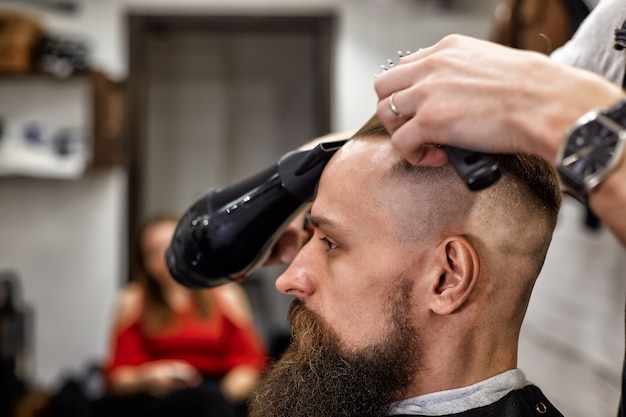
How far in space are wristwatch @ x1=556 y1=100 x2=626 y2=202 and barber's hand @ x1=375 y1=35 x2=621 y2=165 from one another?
1cm

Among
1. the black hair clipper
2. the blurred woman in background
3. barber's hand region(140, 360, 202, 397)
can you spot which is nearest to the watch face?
the black hair clipper

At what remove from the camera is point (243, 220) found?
1.06 metres

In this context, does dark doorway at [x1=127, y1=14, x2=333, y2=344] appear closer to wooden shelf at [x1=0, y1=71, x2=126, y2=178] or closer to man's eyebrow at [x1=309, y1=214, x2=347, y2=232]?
wooden shelf at [x1=0, y1=71, x2=126, y2=178]

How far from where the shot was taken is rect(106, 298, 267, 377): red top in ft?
11.6

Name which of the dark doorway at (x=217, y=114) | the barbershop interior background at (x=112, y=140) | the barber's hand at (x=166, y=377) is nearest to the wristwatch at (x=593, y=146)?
the barbershop interior background at (x=112, y=140)

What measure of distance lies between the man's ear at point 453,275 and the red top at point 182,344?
8.90 ft

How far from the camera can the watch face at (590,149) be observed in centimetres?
59

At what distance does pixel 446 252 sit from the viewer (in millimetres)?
944

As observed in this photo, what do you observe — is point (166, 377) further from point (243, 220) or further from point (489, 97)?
point (489, 97)

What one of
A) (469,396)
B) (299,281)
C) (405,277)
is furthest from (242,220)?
(469,396)

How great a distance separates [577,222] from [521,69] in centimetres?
254

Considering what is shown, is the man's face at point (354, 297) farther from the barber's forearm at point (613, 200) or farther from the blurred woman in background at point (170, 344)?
the blurred woman in background at point (170, 344)

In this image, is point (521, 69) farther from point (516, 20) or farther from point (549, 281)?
point (549, 281)

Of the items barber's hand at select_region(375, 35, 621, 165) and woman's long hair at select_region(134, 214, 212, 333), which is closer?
barber's hand at select_region(375, 35, 621, 165)
